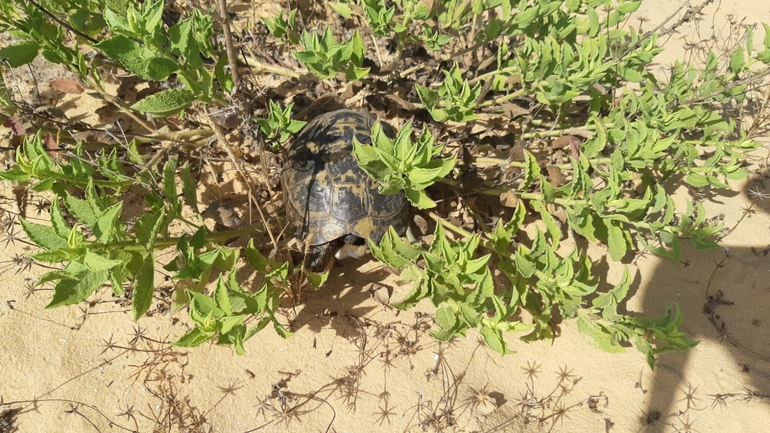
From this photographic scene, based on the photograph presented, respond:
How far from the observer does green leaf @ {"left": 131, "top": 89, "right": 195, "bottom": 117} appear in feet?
5.40

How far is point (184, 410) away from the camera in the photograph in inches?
87.9

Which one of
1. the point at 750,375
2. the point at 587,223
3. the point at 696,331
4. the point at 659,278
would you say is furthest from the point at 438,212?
the point at 750,375

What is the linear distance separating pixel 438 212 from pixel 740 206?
6.86ft

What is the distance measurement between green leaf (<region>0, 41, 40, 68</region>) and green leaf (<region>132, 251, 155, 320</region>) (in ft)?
3.71

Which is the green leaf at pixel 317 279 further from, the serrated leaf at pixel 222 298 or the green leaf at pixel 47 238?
the green leaf at pixel 47 238

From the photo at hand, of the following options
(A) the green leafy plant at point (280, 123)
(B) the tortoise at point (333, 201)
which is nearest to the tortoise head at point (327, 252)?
(B) the tortoise at point (333, 201)

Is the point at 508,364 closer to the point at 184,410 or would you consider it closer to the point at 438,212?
the point at 438,212

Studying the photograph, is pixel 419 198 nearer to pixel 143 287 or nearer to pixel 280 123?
pixel 280 123

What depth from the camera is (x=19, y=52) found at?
1994mm

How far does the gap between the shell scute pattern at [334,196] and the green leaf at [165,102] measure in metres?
0.87

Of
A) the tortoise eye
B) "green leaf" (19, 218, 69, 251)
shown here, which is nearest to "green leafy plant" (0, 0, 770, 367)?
"green leaf" (19, 218, 69, 251)

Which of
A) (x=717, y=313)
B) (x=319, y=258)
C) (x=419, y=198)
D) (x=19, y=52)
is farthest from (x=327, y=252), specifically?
(x=717, y=313)

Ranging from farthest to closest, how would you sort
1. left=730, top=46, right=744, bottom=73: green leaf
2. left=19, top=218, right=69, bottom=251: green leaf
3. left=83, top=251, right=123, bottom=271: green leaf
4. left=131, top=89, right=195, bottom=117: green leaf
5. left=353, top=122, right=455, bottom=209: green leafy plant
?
left=730, top=46, right=744, bottom=73: green leaf, left=353, top=122, right=455, bottom=209: green leafy plant, left=131, top=89, right=195, bottom=117: green leaf, left=19, top=218, right=69, bottom=251: green leaf, left=83, top=251, right=123, bottom=271: green leaf

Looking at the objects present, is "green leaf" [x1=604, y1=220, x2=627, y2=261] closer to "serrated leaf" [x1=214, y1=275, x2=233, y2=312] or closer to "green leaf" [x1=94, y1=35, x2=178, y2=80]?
"serrated leaf" [x1=214, y1=275, x2=233, y2=312]
